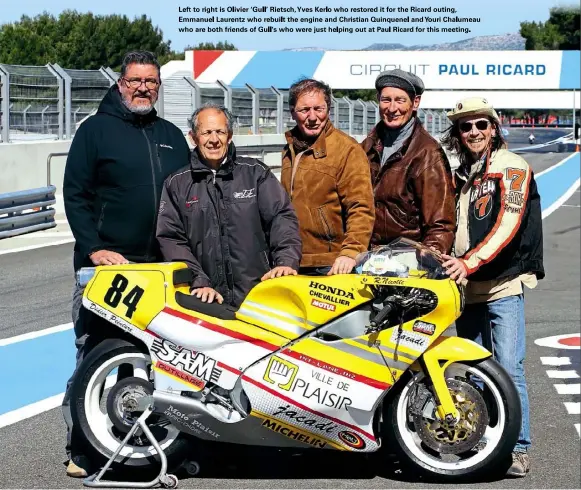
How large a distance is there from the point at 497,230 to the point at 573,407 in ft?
7.34

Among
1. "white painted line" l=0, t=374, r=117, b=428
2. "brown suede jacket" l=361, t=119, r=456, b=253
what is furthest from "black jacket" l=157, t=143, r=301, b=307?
"white painted line" l=0, t=374, r=117, b=428

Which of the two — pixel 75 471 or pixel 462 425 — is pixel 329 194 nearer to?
pixel 462 425

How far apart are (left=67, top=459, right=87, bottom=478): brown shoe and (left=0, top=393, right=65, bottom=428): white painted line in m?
1.16

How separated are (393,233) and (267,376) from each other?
1.07 m

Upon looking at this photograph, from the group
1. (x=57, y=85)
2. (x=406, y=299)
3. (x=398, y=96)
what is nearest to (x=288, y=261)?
(x=406, y=299)

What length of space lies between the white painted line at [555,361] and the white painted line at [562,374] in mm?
259

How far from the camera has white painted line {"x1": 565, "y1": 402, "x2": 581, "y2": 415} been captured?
280 inches

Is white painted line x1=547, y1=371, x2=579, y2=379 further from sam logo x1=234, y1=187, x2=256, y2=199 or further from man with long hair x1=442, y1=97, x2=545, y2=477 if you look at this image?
sam logo x1=234, y1=187, x2=256, y2=199

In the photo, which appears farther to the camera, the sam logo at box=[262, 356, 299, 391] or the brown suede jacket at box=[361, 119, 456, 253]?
the brown suede jacket at box=[361, 119, 456, 253]

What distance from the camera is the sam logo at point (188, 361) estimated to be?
17.5 ft

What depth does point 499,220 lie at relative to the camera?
18.1ft

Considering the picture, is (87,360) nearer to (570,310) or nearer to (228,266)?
(228,266)

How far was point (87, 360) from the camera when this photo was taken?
5508 mm

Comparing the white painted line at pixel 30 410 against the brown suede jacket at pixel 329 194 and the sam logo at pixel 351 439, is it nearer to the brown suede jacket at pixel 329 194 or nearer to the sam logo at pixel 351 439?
the brown suede jacket at pixel 329 194
